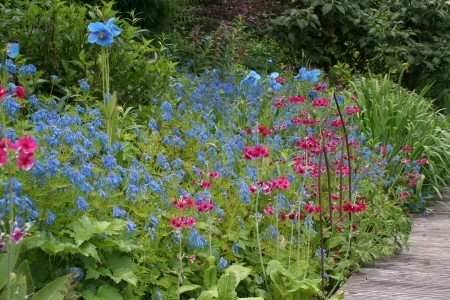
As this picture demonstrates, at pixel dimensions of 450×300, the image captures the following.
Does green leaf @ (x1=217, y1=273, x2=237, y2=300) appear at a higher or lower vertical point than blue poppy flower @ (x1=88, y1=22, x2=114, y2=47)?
lower

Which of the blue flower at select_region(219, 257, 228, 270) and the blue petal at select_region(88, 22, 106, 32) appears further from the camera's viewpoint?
the blue petal at select_region(88, 22, 106, 32)

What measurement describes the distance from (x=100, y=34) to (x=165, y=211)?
4.72ft

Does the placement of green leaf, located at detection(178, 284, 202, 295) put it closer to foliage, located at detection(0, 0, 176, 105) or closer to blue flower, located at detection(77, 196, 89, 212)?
blue flower, located at detection(77, 196, 89, 212)

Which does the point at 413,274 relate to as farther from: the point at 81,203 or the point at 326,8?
the point at 326,8

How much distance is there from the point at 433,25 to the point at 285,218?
18.7 feet

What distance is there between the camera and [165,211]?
12.1 ft

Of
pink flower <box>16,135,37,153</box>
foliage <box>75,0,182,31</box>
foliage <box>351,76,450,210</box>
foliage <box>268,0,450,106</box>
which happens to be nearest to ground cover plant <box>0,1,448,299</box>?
pink flower <box>16,135,37,153</box>

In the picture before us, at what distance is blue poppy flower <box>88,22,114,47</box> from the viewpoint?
4.60m

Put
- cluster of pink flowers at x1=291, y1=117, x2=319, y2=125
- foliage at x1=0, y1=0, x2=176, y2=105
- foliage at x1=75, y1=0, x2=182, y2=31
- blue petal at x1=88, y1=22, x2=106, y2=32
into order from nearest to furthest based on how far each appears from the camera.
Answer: blue petal at x1=88, y1=22, x2=106, y2=32
cluster of pink flowers at x1=291, y1=117, x2=319, y2=125
foliage at x1=0, y1=0, x2=176, y2=105
foliage at x1=75, y1=0, x2=182, y2=31

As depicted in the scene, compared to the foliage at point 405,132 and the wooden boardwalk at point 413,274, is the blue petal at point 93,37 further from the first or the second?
the foliage at point 405,132

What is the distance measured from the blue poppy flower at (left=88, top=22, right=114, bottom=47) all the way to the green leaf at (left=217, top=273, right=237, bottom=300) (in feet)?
6.12

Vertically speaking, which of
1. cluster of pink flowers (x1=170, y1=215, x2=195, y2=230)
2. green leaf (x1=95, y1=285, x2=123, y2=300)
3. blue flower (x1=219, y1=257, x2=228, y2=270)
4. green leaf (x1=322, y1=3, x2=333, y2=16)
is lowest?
green leaf (x1=95, y1=285, x2=123, y2=300)

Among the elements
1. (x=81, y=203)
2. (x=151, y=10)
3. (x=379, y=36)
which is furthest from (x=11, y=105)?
(x=379, y=36)

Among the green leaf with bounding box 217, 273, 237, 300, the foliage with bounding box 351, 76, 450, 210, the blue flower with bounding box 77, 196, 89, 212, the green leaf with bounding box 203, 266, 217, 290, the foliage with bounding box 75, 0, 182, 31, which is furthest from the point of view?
the foliage with bounding box 75, 0, 182, 31
